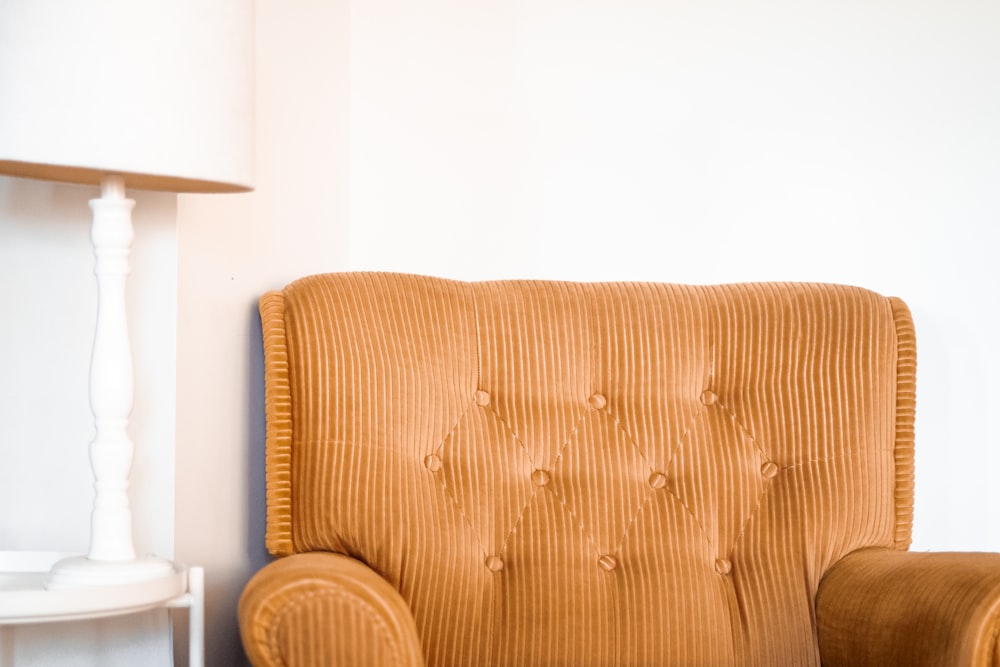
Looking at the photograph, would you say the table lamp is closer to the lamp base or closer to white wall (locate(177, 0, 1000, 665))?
the lamp base

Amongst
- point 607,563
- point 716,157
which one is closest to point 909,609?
point 607,563

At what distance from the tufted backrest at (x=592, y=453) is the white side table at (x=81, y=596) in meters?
0.20

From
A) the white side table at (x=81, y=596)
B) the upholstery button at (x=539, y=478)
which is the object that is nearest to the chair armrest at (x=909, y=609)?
the upholstery button at (x=539, y=478)

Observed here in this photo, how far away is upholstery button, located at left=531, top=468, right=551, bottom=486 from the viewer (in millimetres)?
1534

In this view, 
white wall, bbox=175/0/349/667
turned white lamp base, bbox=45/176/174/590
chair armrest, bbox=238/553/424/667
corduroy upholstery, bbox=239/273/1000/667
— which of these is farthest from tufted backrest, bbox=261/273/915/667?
chair armrest, bbox=238/553/424/667

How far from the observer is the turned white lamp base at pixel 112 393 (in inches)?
48.2

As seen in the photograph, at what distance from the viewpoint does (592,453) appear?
1.55 meters

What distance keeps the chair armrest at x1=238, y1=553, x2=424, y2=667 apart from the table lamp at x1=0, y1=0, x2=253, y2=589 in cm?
22

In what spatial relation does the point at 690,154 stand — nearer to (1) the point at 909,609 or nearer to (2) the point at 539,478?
(2) the point at 539,478

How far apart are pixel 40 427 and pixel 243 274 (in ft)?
1.38

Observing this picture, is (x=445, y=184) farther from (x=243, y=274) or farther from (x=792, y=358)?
(x=792, y=358)

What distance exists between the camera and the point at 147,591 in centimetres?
116

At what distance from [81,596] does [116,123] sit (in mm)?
520

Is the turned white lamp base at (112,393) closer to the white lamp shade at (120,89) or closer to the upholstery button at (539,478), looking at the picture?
the white lamp shade at (120,89)
